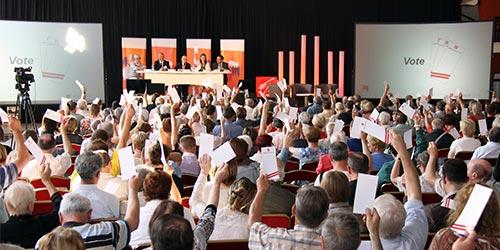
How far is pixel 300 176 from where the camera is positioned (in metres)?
6.89

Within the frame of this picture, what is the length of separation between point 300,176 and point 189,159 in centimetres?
117

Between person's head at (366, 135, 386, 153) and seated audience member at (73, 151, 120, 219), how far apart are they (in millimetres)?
3190

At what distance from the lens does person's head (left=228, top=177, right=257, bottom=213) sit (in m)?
4.50

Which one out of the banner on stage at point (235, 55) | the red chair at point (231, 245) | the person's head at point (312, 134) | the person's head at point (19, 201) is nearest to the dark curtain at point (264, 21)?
the banner on stage at point (235, 55)

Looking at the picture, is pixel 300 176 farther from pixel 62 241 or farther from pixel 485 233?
pixel 62 241

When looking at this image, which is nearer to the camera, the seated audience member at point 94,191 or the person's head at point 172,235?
the person's head at point 172,235

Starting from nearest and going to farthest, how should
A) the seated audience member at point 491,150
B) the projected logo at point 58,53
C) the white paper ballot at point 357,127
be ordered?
1. the white paper ballot at point 357,127
2. the seated audience member at point 491,150
3. the projected logo at point 58,53

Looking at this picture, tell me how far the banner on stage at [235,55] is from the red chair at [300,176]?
14038 mm

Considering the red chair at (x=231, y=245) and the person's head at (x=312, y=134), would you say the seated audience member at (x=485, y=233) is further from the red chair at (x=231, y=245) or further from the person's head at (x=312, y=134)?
the person's head at (x=312, y=134)

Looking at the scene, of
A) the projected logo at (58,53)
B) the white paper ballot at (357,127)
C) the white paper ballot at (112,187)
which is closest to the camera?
the white paper ballot at (112,187)

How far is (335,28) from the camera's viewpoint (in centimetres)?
2225

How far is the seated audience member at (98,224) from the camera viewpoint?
12.1 feet

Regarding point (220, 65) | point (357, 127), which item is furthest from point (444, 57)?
point (357, 127)

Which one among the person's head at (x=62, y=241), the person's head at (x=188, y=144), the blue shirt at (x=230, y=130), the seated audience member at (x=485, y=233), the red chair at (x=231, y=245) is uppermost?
the seated audience member at (x=485, y=233)
